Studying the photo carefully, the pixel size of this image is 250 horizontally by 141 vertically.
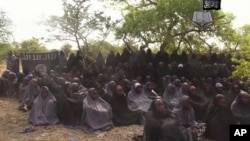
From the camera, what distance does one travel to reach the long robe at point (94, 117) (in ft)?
28.6

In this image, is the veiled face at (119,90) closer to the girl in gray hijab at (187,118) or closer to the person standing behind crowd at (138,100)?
the person standing behind crowd at (138,100)

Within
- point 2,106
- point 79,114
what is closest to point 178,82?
point 79,114

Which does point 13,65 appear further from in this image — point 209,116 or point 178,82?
point 209,116

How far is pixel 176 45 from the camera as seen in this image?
54.7 feet

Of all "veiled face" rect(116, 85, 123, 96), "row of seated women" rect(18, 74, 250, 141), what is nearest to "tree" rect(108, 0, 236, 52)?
"row of seated women" rect(18, 74, 250, 141)

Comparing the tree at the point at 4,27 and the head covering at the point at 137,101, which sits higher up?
the tree at the point at 4,27

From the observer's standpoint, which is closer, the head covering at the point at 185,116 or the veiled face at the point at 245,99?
the head covering at the point at 185,116

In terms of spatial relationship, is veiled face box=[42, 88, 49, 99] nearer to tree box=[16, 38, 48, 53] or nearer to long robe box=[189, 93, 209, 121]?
long robe box=[189, 93, 209, 121]

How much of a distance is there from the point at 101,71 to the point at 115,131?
12.5 ft

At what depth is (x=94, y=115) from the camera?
8.81m

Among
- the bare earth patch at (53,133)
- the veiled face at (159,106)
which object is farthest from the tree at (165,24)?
the veiled face at (159,106)

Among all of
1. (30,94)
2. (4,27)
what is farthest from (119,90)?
(4,27)

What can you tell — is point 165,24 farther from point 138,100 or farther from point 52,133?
point 52,133

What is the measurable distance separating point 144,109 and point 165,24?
642 cm
